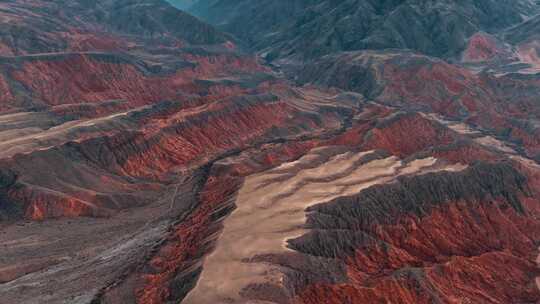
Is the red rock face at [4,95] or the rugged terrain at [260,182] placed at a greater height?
the red rock face at [4,95]

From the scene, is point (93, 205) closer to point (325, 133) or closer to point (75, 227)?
point (75, 227)

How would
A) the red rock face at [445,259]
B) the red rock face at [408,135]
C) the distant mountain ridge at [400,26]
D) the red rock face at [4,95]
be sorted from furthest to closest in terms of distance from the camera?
the distant mountain ridge at [400,26] < the red rock face at [4,95] < the red rock face at [408,135] < the red rock face at [445,259]

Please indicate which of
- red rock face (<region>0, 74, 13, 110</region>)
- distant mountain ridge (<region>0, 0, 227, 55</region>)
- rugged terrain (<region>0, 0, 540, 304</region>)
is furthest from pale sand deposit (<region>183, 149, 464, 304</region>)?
distant mountain ridge (<region>0, 0, 227, 55</region>)

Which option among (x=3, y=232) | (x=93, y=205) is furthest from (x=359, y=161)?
(x=3, y=232)

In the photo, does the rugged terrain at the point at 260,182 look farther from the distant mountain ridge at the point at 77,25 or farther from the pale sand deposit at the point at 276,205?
the distant mountain ridge at the point at 77,25

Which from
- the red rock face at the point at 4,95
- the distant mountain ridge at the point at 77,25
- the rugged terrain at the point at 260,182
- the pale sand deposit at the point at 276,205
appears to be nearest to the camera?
the pale sand deposit at the point at 276,205

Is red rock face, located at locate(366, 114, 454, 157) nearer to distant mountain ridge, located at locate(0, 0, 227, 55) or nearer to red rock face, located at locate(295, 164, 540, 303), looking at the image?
red rock face, located at locate(295, 164, 540, 303)

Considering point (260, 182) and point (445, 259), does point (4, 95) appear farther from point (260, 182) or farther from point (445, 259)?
point (445, 259)

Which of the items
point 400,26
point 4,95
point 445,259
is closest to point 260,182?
point 445,259

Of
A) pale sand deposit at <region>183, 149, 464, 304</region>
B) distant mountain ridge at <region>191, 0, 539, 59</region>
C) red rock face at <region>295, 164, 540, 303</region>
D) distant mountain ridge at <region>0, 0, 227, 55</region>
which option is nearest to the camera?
pale sand deposit at <region>183, 149, 464, 304</region>

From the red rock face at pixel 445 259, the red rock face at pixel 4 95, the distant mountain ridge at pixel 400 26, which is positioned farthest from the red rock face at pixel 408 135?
the distant mountain ridge at pixel 400 26
